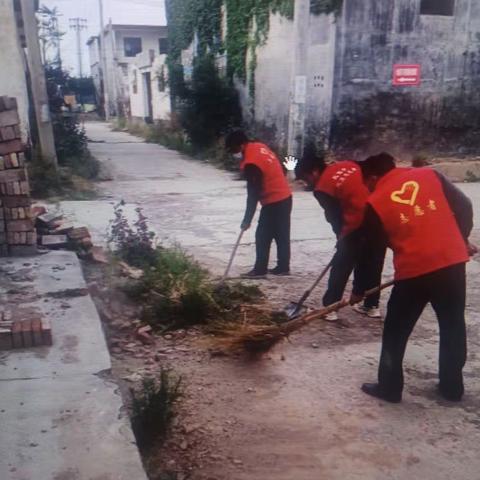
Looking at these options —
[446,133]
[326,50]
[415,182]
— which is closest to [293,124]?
[326,50]

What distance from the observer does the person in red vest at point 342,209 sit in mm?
4371

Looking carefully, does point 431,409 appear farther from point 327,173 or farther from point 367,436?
point 327,173

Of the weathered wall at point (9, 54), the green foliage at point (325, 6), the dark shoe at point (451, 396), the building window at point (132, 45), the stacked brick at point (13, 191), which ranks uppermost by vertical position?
the building window at point (132, 45)

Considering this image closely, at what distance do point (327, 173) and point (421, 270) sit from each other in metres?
1.42

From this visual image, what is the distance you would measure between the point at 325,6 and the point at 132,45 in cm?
2853

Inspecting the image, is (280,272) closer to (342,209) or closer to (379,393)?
(342,209)

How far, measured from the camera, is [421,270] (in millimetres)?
3174

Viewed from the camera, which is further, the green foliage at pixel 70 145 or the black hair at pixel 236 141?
the green foliage at pixel 70 145

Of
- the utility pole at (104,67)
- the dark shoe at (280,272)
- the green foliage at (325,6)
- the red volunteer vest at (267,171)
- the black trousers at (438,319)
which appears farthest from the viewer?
the utility pole at (104,67)

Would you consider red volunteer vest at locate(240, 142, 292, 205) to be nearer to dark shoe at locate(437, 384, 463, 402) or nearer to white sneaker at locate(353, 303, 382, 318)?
white sneaker at locate(353, 303, 382, 318)

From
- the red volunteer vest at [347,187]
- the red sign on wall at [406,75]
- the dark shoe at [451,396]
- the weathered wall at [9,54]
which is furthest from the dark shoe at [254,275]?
the red sign on wall at [406,75]

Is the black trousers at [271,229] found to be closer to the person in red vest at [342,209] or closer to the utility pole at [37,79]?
the person in red vest at [342,209]

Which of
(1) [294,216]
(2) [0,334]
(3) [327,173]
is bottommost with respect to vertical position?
(1) [294,216]

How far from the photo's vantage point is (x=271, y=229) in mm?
5805
